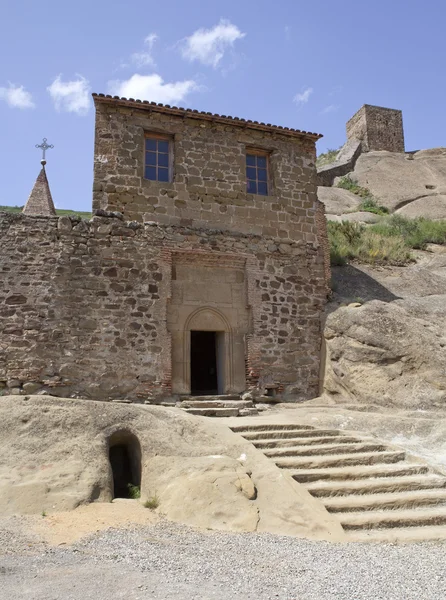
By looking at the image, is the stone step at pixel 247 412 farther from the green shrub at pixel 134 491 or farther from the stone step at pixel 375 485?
the green shrub at pixel 134 491

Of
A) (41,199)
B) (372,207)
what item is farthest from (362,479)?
(372,207)

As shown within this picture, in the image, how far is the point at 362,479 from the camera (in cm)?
775

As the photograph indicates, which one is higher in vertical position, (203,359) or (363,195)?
(363,195)

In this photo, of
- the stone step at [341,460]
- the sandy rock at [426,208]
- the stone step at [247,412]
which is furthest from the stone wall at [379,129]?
the stone step at [341,460]

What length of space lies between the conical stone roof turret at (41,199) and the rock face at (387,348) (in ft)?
42.0

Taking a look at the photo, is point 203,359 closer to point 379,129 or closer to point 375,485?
point 375,485

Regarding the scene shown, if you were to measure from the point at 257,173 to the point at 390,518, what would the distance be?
34.4 ft

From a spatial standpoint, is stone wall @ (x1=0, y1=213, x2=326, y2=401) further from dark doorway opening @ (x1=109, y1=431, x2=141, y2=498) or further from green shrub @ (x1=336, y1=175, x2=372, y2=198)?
green shrub @ (x1=336, y1=175, x2=372, y2=198)

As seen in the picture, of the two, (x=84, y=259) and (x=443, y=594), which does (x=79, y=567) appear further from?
(x=84, y=259)

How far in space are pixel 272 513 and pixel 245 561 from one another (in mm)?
1546

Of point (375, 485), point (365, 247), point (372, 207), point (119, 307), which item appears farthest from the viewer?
point (372, 207)

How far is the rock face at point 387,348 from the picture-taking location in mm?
11836

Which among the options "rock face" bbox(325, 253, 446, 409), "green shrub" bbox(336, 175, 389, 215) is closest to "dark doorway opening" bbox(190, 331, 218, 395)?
"rock face" bbox(325, 253, 446, 409)

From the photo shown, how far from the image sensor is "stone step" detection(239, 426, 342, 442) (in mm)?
9008
